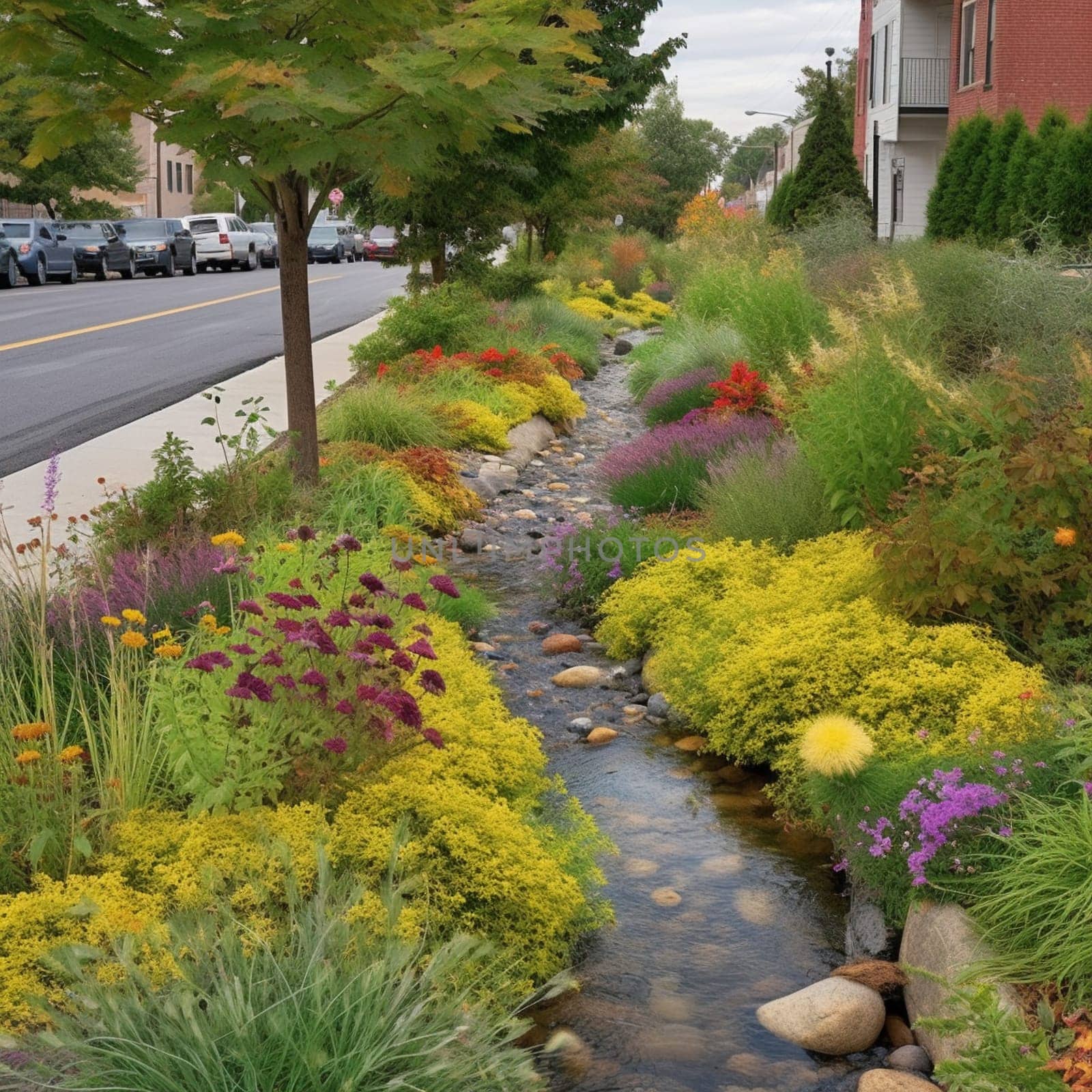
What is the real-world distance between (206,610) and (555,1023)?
222 cm

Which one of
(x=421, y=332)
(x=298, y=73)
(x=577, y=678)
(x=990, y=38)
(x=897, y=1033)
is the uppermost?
(x=990, y=38)

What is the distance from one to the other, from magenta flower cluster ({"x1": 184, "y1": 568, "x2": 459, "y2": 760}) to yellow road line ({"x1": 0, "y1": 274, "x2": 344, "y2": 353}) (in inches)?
601

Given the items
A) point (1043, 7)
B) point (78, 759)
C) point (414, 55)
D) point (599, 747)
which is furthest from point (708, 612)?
point (1043, 7)

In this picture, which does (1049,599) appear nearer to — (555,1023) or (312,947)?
(555,1023)

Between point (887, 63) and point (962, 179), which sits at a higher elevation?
point (887, 63)

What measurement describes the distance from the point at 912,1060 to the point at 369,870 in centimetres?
161

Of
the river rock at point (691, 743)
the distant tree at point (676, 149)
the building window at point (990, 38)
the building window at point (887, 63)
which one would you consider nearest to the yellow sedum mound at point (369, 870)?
the river rock at point (691, 743)

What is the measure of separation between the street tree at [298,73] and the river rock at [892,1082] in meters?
3.84

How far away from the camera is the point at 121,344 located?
63.4ft

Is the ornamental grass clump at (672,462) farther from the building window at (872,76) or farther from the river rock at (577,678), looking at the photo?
the building window at (872,76)

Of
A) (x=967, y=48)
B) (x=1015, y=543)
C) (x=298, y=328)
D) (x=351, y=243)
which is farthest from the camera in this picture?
(x=351, y=243)

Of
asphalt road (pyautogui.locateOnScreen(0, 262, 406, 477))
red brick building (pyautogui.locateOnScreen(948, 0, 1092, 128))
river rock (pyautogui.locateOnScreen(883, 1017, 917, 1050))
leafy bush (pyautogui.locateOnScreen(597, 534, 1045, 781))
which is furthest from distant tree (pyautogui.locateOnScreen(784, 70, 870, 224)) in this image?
river rock (pyautogui.locateOnScreen(883, 1017, 917, 1050))

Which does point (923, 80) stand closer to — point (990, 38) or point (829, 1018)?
point (990, 38)

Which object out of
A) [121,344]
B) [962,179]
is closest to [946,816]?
[121,344]
